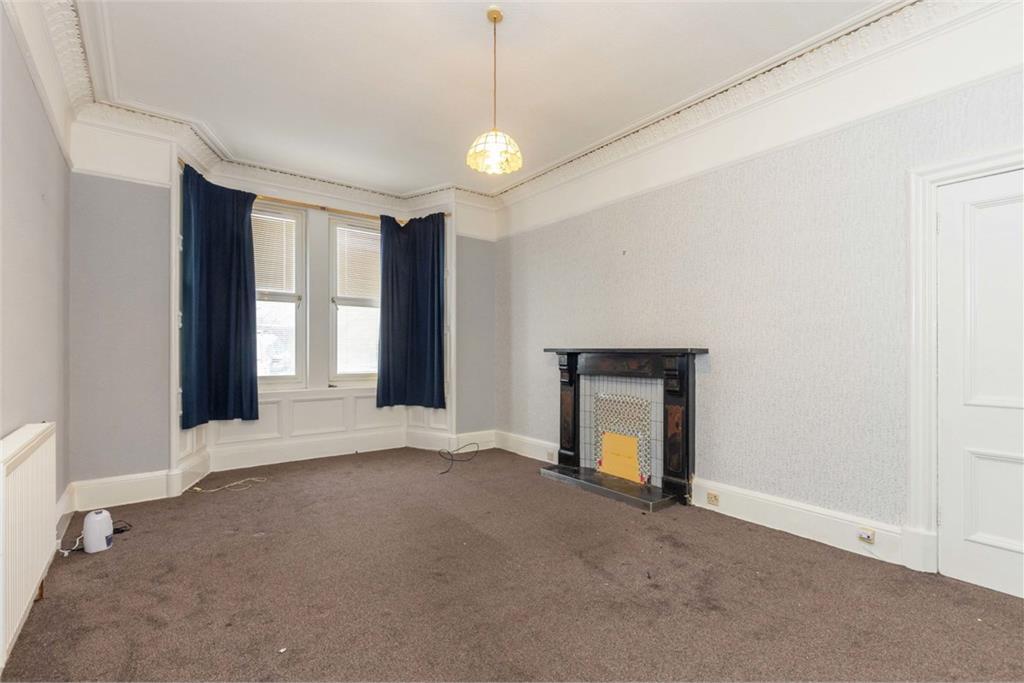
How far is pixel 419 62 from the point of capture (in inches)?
113

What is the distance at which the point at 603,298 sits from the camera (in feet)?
13.8

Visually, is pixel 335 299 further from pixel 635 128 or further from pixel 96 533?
pixel 635 128

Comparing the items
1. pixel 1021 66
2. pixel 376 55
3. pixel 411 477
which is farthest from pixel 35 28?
pixel 1021 66

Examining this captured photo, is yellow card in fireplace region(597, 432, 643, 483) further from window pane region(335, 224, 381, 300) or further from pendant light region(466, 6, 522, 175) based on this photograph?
window pane region(335, 224, 381, 300)

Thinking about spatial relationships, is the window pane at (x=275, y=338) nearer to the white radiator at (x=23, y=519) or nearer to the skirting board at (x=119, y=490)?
the skirting board at (x=119, y=490)

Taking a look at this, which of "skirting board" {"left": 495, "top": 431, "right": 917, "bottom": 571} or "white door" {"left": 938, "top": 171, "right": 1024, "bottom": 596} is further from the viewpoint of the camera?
"skirting board" {"left": 495, "top": 431, "right": 917, "bottom": 571}

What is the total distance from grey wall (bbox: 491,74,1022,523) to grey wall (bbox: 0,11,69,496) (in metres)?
3.59

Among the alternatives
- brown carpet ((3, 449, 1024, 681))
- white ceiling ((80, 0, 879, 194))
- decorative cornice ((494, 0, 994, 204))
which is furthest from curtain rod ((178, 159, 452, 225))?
brown carpet ((3, 449, 1024, 681))

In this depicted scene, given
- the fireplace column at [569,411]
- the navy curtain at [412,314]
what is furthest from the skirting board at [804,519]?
the navy curtain at [412,314]

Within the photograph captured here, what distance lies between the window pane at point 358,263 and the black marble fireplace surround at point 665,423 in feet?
7.98

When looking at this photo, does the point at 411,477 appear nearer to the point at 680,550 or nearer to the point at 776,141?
the point at 680,550

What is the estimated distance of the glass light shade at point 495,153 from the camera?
8.25 ft

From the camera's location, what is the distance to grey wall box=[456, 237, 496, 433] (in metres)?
5.17

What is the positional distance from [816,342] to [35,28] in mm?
4321
